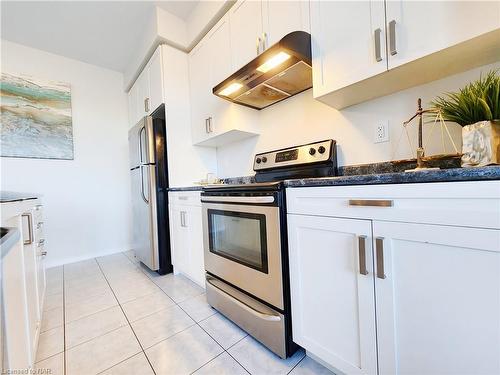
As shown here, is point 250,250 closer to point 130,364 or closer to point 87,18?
point 130,364

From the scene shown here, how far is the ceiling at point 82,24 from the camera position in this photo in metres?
2.12

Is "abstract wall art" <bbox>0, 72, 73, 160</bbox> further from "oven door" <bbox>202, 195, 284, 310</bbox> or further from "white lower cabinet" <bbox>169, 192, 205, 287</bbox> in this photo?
"oven door" <bbox>202, 195, 284, 310</bbox>

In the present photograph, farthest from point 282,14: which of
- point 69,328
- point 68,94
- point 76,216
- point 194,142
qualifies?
point 76,216

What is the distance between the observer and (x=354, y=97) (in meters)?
1.31

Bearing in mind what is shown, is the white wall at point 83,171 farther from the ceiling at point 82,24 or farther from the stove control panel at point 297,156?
the stove control panel at point 297,156

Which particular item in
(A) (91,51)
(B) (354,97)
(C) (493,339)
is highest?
(A) (91,51)

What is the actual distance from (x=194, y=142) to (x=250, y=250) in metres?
1.56

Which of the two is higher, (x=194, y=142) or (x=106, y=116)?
(x=106, y=116)

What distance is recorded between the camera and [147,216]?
2.26 metres

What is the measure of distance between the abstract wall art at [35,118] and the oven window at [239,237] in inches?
101

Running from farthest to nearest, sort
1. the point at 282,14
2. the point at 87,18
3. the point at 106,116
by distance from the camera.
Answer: the point at 106,116 < the point at 87,18 < the point at 282,14

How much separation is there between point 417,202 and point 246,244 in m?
0.84

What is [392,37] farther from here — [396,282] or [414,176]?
[396,282]

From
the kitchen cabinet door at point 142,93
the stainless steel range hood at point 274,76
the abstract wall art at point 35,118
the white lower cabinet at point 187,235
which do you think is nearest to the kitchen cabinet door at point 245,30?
the stainless steel range hood at point 274,76
